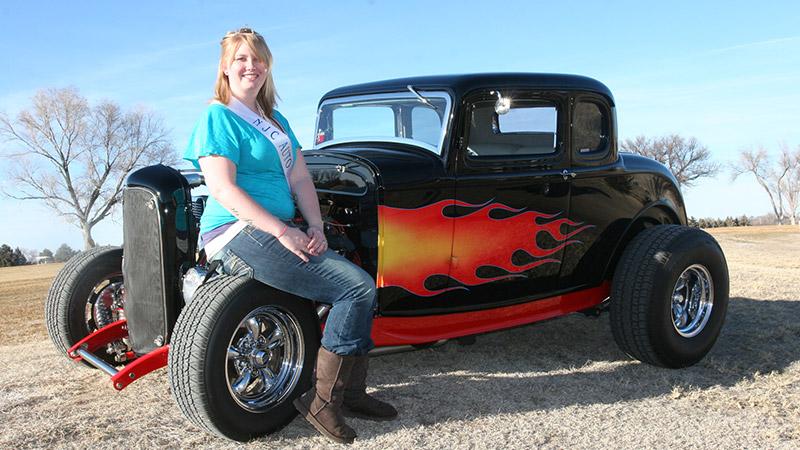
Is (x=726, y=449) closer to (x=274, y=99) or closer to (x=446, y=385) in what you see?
(x=446, y=385)

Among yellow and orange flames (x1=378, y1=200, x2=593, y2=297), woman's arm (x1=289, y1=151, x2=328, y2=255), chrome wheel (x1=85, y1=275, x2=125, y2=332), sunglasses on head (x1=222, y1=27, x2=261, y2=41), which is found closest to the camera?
sunglasses on head (x1=222, y1=27, x2=261, y2=41)

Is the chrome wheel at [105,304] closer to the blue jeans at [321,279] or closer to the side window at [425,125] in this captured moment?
the blue jeans at [321,279]

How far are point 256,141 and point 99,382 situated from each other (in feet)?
7.86

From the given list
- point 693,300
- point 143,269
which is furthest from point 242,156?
point 693,300

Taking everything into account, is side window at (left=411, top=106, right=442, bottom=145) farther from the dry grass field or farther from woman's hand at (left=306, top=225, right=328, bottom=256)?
the dry grass field

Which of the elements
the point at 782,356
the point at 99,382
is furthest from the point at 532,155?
the point at 99,382

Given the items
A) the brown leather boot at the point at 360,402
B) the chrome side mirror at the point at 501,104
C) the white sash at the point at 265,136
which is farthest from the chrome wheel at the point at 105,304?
the chrome side mirror at the point at 501,104

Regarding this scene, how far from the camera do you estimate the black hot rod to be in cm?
365

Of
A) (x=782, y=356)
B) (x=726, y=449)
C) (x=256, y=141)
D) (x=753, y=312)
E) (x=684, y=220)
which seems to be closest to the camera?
(x=256, y=141)

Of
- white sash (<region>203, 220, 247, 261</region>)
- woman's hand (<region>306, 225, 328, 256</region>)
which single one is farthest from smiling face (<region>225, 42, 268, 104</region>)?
woman's hand (<region>306, 225, 328, 256</region>)

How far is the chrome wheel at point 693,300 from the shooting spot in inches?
209

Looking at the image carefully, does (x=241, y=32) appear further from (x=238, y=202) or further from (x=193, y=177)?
(x=193, y=177)

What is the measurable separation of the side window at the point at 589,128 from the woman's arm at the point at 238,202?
2.50m

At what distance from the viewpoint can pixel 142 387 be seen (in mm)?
4543
